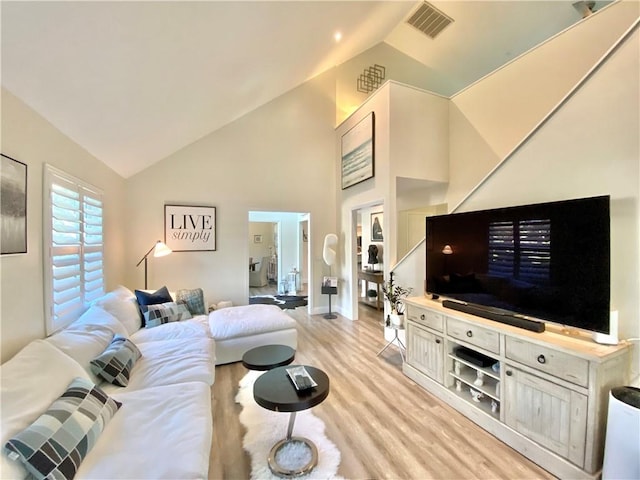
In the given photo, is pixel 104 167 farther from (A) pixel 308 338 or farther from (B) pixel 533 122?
(B) pixel 533 122

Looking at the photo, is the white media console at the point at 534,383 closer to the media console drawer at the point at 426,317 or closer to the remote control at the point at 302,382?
the media console drawer at the point at 426,317

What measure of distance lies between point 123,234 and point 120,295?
4.94 ft

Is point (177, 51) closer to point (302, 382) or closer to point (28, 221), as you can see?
point (28, 221)

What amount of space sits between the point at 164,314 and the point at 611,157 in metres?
4.27

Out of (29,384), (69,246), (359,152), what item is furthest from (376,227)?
(29,384)

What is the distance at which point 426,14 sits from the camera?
452cm

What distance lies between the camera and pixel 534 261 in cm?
199

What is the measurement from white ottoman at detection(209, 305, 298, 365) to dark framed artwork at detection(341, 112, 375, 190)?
2677 mm

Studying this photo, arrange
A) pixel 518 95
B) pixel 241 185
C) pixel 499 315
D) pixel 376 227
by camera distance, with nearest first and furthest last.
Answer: pixel 499 315 → pixel 518 95 → pixel 241 185 → pixel 376 227

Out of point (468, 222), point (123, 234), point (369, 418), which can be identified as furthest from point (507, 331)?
point (123, 234)

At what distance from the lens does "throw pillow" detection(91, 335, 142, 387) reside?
1.81m

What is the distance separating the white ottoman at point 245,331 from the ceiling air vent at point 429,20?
17.5 ft

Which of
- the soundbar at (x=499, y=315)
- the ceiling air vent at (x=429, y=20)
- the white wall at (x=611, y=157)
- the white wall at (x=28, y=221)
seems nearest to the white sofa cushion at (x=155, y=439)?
the white wall at (x=28, y=221)

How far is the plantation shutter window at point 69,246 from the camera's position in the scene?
1.97 metres
